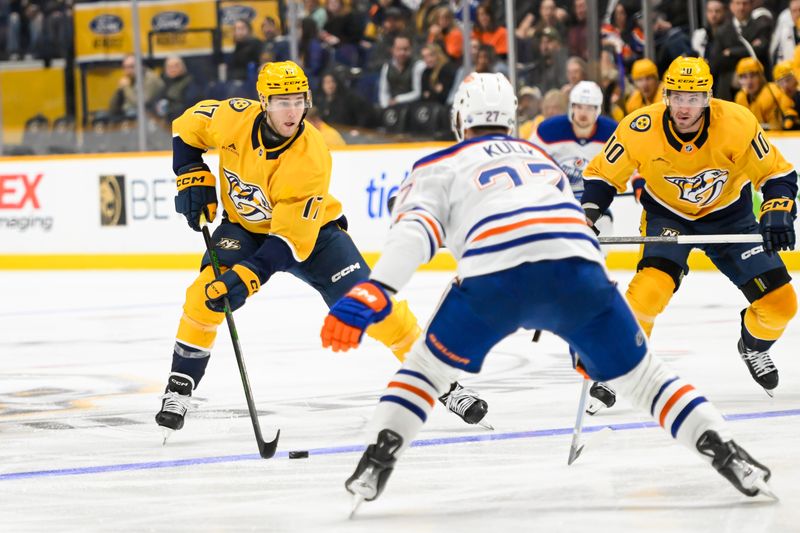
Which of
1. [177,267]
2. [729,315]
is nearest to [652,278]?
[729,315]

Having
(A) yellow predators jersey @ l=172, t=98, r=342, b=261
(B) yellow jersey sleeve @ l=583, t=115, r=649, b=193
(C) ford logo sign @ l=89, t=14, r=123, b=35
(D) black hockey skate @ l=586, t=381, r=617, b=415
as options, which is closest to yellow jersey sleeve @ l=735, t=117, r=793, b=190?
(B) yellow jersey sleeve @ l=583, t=115, r=649, b=193

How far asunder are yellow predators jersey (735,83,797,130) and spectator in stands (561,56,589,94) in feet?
3.62

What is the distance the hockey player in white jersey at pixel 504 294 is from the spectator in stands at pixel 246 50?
8.47m

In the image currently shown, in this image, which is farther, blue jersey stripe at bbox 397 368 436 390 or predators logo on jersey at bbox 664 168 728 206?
predators logo on jersey at bbox 664 168 728 206

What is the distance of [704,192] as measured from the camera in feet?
17.1

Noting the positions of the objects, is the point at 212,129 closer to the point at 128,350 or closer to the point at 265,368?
the point at 265,368

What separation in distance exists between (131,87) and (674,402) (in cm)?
926

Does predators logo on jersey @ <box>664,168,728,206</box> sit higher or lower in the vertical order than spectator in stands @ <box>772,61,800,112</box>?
higher

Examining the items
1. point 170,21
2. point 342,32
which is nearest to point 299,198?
point 342,32

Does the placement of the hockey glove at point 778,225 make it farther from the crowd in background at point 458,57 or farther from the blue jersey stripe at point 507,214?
the crowd in background at point 458,57

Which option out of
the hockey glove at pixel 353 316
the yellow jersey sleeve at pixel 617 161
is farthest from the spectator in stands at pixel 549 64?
the hockey glove at pixel 353 316

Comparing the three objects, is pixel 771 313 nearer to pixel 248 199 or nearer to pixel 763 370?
pixel 763 370

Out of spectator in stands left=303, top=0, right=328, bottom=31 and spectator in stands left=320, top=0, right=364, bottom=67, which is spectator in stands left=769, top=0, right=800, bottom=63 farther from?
spectator in stands left=303, top=0, right=328, bottom=31

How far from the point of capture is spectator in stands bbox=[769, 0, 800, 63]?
9695mm
